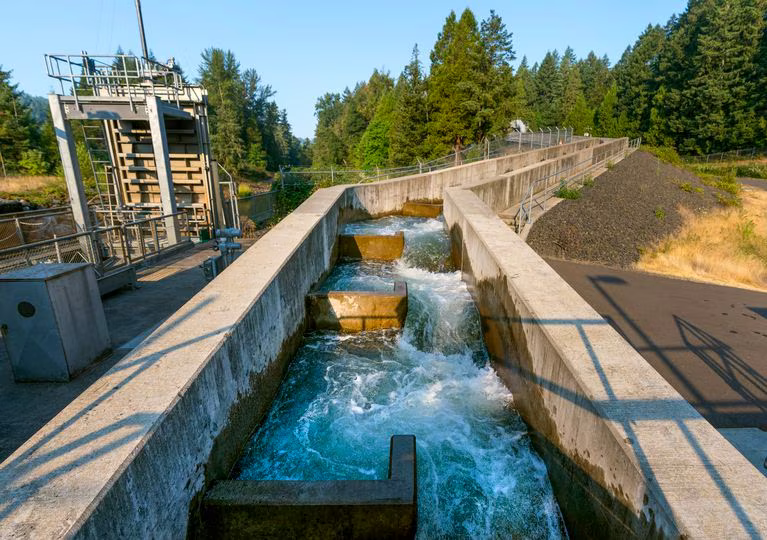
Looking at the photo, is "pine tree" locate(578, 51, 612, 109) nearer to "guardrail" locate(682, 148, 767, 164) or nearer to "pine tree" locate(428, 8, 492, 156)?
"guardrail" locate(682, 148, 767, 164)

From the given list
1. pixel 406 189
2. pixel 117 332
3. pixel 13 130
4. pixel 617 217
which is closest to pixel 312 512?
pixel 117 332

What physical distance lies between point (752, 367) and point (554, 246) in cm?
829

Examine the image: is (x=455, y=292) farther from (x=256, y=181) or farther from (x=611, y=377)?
(x=256, y=181)

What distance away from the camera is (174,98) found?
15594 millimetres

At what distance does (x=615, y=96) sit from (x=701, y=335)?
84.4m

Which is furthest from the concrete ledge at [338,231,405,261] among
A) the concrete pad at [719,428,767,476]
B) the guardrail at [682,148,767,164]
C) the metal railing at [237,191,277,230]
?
the guardrail at [682,148,767,164]

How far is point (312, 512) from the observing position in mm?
3895

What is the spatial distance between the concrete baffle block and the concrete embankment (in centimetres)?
132

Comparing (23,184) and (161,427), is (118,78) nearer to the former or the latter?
(161,427)

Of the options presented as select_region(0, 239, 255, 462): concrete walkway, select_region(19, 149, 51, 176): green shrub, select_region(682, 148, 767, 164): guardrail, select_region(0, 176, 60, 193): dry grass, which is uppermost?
select_region(19, 149, 51, 176): green shrub

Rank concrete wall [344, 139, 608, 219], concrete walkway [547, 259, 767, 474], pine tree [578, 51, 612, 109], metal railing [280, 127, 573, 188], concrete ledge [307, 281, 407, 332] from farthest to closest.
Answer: pine tree [578, 51, 612, 109]
metal railing [280, 127, 573, 188]
concrete wall [344, 139, 608, 219]
concrete ledge [307, 281, 407, 332]
concrete walkway [547, 259, 767, 474]

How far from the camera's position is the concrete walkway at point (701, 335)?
6.40m

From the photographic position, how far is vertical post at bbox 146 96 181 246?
11.7m

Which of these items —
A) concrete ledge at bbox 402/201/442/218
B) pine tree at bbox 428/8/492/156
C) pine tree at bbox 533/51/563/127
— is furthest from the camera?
pine tree at bbox 533/51/563/127
